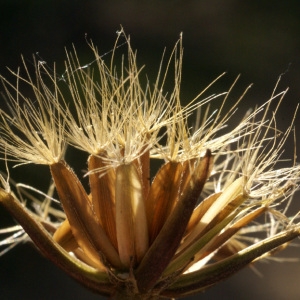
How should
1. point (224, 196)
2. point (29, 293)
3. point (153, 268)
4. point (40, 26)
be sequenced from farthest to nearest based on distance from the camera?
point (40, 26), point (29, 293), point (224, 196), point (153, 268)

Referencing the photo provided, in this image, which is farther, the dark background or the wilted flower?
the dark background

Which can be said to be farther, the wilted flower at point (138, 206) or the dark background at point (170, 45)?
the dark background at point (170, 45)

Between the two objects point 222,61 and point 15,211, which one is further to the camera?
point 222,61

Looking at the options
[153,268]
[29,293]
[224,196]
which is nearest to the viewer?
[153,268]

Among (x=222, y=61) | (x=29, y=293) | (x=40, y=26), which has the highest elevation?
(x=40, y=26)

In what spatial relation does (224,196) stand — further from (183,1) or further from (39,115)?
(183,1)

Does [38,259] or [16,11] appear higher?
[16,11]

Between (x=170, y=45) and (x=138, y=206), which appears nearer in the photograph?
(x=138, y=206)

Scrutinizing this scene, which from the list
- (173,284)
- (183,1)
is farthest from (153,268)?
(183,1)
